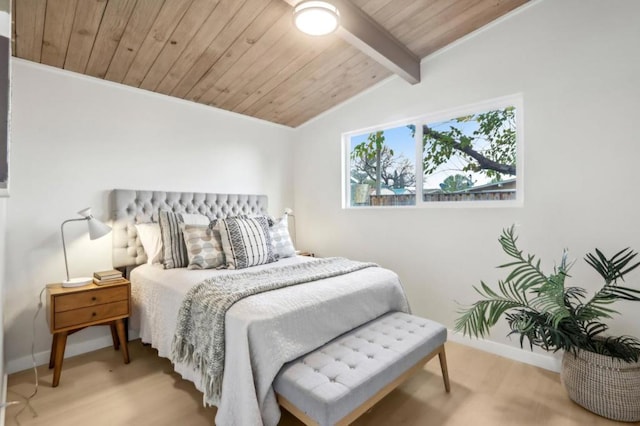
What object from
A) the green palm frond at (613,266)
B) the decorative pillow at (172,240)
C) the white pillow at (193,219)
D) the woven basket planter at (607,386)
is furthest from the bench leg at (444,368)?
the white pillow at (193,219)

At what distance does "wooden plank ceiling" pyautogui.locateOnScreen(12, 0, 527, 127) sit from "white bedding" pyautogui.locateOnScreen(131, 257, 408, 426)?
66.8 inches

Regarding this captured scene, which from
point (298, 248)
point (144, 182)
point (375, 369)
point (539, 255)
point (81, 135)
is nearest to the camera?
point (375, 369)

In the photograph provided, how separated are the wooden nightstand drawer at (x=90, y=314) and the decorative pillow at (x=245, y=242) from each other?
2.76 feet

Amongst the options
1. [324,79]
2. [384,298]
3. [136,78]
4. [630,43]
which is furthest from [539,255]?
[136,78]

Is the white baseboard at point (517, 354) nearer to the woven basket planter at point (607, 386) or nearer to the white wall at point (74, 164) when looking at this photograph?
the woven basket planter at point (607, 386)

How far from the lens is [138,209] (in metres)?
2.92

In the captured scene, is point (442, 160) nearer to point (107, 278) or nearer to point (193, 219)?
point (193, 219)

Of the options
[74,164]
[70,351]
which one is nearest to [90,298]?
[70,351]

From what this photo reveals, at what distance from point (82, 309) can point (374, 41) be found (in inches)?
115

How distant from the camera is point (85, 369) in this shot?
2402 mm

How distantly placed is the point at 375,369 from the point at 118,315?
6.48ft

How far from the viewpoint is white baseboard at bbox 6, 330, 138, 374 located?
2359 millimetres

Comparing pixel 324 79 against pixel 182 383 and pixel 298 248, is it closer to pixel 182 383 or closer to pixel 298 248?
pixel 298 248

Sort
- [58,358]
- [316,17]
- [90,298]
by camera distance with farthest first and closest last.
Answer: [90,298] → [58,358] → [316,17]
